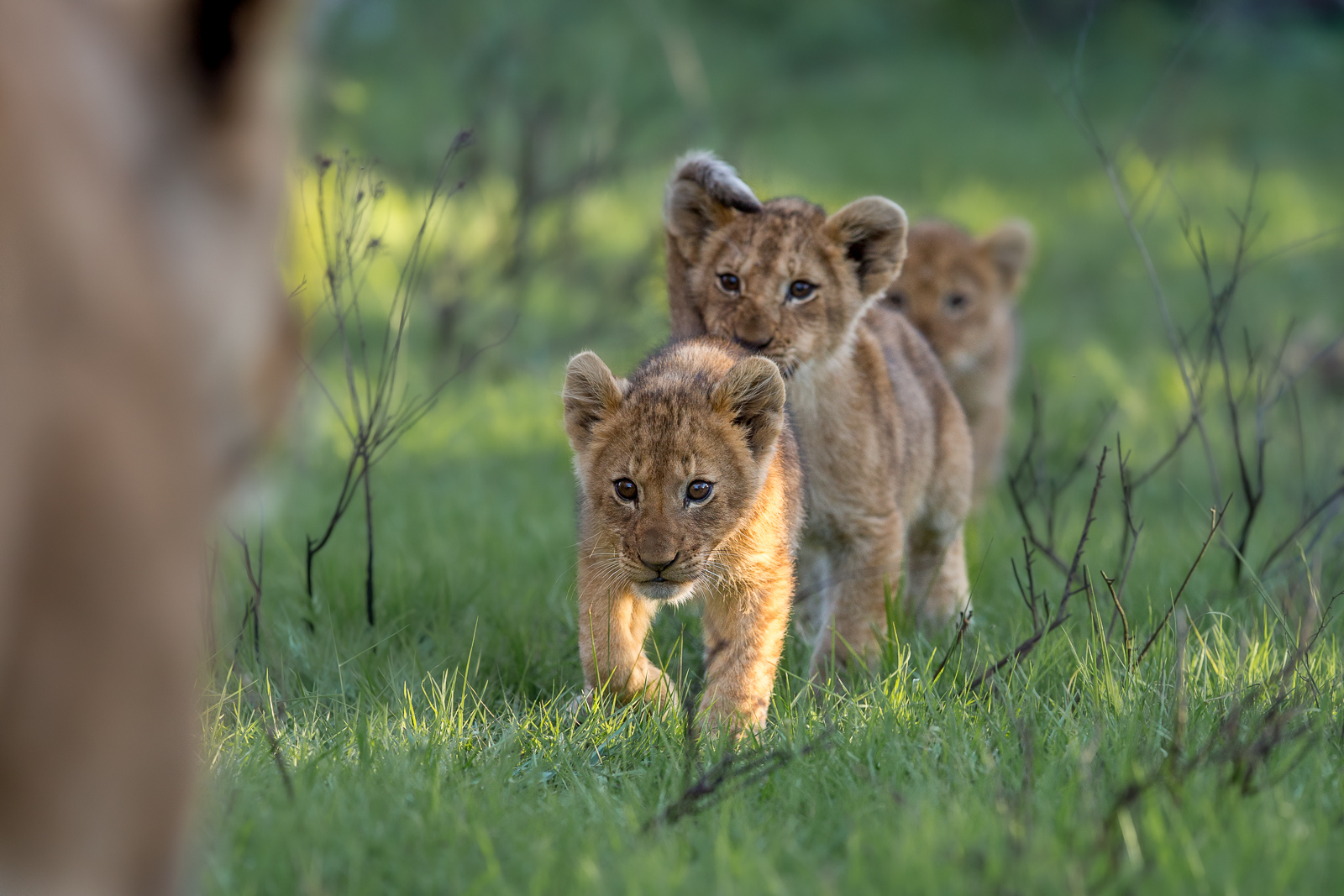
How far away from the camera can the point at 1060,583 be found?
4.99 meters

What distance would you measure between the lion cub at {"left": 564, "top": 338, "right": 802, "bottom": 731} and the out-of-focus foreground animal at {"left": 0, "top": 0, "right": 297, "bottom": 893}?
2.00m

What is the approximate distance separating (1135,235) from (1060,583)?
141 cm

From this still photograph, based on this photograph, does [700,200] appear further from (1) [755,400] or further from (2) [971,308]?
(2) [971,308]

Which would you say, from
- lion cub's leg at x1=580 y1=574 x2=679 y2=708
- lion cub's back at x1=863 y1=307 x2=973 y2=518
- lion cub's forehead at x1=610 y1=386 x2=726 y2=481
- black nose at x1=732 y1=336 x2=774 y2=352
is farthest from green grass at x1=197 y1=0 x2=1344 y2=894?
black nose at x1=732 y1=336 x2=774 y2=352

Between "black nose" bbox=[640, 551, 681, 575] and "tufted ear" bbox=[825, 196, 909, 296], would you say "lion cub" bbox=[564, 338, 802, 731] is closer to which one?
"black nose" bbox=[640, 551, 681, 575]

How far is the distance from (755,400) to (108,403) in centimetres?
244

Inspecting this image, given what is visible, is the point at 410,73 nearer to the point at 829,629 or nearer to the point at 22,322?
the point at 829,629

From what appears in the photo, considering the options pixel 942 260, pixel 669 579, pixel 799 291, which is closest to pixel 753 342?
pixel 799 291

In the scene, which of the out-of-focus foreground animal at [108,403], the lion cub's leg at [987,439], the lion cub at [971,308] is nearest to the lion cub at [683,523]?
the out-of-focus foreground animal at [108,403]

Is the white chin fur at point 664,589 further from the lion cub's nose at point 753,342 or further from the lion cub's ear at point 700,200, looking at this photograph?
the lion cub's ear at point 700,200

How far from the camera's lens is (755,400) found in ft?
12.3

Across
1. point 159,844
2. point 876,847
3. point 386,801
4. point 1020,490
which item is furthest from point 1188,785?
point 1020,490

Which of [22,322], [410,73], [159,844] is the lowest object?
[159,844]

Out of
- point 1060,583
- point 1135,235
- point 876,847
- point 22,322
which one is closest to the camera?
point 22,322
